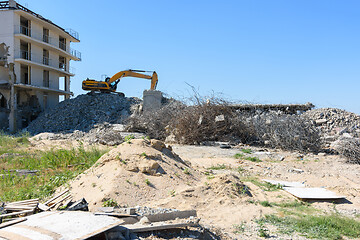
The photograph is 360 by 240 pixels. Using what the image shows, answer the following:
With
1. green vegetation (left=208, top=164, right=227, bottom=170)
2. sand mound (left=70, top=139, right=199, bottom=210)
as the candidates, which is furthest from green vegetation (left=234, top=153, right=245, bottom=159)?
sand mound (left=70, top=139, right=199, bottom=210)

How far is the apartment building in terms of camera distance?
23656 millimetres

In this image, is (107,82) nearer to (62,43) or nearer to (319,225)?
(62,43)

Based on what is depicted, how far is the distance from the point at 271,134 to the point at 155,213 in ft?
32.1

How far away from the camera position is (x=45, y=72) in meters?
28.5

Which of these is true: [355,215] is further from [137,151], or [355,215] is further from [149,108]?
[149,108]

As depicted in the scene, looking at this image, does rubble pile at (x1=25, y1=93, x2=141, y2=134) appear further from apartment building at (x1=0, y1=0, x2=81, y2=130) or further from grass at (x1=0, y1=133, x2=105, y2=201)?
grass at (x1=0, y1=133, x2=105, y2=201)

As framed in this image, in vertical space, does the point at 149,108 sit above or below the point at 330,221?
above

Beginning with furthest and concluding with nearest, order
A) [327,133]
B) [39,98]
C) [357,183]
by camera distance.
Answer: [39,98], [327,133], [357,183]

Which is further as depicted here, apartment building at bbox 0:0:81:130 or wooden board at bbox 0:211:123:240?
apartment building at bbox 0:0:81:130

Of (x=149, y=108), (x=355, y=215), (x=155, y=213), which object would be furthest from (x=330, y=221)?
(x=149, y=108)

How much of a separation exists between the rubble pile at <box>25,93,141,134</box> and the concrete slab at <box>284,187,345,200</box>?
1530 centimetres

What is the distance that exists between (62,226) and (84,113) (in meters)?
21.3

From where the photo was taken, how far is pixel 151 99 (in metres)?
18.1

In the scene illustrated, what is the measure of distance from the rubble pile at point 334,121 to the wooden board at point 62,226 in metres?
12.2
